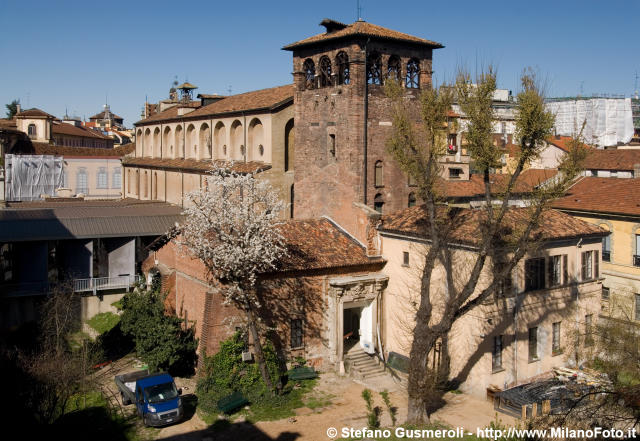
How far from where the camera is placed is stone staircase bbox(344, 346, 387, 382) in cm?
2464

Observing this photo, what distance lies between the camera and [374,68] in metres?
28.9

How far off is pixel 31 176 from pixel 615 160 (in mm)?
54193

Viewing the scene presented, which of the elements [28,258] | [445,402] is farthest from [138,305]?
[445,402]

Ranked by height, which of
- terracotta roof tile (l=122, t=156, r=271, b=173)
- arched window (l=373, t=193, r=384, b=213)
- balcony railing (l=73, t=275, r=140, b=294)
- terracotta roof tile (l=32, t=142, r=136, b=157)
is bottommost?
balcony railing (l=73, t=275, r=140, b=294)

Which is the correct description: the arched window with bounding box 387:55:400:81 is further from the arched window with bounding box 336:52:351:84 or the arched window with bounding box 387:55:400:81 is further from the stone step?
the stone step

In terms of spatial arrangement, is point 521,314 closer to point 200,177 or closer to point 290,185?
point 290,185

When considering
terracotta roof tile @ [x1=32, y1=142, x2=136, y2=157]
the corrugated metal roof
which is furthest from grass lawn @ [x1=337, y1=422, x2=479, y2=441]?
terracotta roof tile @ [x1=32, y1=142, x2=136, y2=157]

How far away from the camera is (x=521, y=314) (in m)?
23.8

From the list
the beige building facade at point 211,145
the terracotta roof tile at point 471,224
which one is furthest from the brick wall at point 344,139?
the beige building facade at point 211,145

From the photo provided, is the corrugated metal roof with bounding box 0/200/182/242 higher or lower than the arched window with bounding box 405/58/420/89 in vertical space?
lower

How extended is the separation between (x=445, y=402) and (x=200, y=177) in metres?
27.0

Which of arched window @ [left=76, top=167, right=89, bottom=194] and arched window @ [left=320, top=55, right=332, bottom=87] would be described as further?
arched window @ [left=76, top=167, right=89, bottom=194]

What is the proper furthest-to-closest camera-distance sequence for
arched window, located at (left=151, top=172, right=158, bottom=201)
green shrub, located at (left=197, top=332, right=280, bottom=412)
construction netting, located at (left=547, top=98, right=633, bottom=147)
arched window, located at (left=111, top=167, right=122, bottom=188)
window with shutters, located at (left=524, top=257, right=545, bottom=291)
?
construction netting, located at (left=547, top=98, right=633, bottom=147), arched window, located at (left=111, top=167, right=122, bottom=188), arched window, located at (left=151, top=172, right=158, bottom=201), window with shutters, located at (left=524, top=257, right=545, bottom=291), green shrub, located at (left=197, top=332, right=280, bottom=412)

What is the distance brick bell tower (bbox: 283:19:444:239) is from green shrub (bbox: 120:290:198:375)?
29.0 feet
